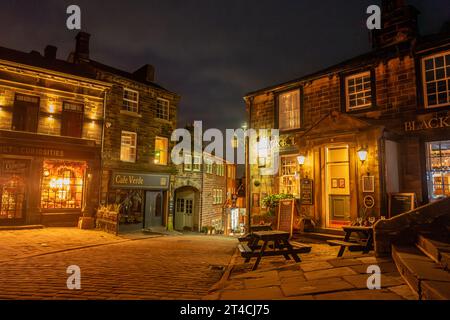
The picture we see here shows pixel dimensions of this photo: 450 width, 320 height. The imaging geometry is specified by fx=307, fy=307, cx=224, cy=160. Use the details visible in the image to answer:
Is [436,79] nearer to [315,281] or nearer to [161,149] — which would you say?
[315,281]

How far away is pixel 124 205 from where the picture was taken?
65.7 feet

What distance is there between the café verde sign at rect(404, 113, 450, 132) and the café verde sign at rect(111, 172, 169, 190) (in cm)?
1558

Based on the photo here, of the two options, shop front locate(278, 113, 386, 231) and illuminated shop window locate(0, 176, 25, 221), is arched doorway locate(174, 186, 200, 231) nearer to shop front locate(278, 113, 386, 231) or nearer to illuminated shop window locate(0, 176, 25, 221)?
illuminated shop window locate(0, 176, 25, 221)

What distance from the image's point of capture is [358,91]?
530 inches

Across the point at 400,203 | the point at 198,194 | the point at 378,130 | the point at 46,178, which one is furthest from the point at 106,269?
the point at 198,194

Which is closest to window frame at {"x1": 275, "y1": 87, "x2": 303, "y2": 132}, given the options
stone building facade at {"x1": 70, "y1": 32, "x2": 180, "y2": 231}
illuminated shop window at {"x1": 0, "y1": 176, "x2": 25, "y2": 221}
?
stone building facade at {"x1": 70, "y1": 32, "x2": 180, "y2": 231}

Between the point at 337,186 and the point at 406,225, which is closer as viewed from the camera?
the point at 406,225

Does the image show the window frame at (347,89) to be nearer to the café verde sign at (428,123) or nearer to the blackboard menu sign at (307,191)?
the café verde sign at (428,123)

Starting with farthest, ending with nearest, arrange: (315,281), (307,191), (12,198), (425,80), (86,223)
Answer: (86,223) < (12,198) < (307,191) < (425,80) < (315,281)

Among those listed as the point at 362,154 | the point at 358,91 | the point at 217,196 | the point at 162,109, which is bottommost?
the point at 217,196

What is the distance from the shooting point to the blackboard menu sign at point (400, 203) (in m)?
10.2

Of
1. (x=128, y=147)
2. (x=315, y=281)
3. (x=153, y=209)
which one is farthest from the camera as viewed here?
(x=153, y=209)

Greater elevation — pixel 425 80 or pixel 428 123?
pixel 425 80

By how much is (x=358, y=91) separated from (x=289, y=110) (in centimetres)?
339
